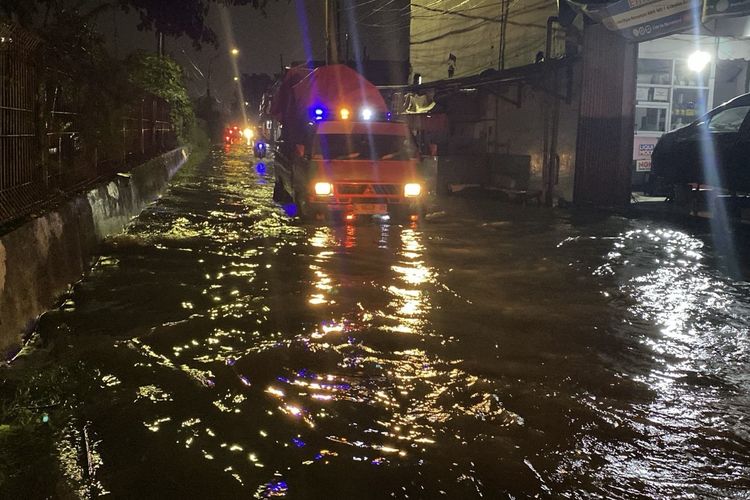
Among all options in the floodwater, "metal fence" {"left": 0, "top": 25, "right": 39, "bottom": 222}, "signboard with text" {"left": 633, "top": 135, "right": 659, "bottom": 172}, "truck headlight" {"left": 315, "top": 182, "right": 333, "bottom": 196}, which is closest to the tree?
"truck headlight" {"left": 315, "top": 182, "right": 333, "bottom": 196}

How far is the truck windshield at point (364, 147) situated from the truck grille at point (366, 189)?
668 millimetres

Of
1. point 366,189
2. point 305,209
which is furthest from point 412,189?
point 305,209

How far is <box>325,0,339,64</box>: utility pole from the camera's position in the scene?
23359mm

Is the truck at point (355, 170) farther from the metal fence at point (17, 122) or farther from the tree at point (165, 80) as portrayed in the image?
the tree at point (165, 80)

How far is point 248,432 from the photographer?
148 inches

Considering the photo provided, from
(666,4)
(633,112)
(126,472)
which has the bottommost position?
(126,472)

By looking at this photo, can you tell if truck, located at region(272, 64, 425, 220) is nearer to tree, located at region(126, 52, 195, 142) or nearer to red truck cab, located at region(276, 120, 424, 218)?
red truck cab, located at region(276, 120, 424, 218)

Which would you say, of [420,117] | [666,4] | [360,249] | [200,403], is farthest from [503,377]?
[420,117]

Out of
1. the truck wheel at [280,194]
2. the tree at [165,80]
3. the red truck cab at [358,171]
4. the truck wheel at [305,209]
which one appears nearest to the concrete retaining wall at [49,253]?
the truck wheel at [305,209]

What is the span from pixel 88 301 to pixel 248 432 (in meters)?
3.53

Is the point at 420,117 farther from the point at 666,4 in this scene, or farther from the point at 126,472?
the point at 126,472

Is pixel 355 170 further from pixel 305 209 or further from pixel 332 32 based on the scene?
pixel 332 32

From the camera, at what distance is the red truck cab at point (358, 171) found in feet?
38.8

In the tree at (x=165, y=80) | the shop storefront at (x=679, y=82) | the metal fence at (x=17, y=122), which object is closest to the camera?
the metal fence at (x=17, y=122)
